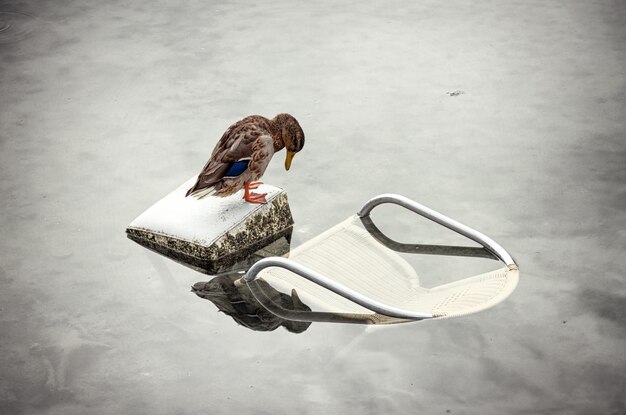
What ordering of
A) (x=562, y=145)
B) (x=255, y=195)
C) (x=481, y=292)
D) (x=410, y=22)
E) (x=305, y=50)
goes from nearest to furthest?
(x=481, y=292), (x=255, y=195), (x=562, y=145), (x=305, y=50), (x=410, y=22)

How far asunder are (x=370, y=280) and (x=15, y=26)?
4528 mm

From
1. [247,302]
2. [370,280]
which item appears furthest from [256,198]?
[370,280]

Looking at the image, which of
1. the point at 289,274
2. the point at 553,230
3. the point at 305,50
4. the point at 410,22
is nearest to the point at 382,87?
the point at 305,50

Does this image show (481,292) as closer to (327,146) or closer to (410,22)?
(327,146)

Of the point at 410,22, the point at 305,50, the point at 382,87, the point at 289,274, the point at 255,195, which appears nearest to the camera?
the point at 289,274

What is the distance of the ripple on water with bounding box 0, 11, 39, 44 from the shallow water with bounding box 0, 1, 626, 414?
0.08 feet

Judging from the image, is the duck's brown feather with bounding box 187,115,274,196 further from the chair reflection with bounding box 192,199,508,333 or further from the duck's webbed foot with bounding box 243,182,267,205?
the chair reflection with bounding box 192,199,508,333

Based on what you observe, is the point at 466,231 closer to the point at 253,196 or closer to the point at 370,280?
the point at 370,280

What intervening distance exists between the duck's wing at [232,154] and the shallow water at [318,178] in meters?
0.49

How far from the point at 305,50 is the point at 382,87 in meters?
0.81

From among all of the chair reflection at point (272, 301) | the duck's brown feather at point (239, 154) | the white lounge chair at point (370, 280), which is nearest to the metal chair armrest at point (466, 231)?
the white lounge chair at point (370, 280)

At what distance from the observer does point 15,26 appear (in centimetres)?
681

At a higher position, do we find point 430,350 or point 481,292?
point 481,292

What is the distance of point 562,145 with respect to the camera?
4.96 metres
